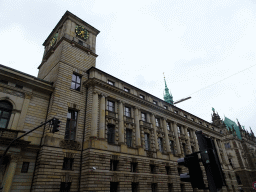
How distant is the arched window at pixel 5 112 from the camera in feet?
68.1

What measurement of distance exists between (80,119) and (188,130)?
91.3ft

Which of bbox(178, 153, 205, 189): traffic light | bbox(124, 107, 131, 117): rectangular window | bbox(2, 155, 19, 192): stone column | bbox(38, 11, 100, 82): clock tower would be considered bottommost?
bbox(178, 153, 205, 189): traffic light

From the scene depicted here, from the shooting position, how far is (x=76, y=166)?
22656mm

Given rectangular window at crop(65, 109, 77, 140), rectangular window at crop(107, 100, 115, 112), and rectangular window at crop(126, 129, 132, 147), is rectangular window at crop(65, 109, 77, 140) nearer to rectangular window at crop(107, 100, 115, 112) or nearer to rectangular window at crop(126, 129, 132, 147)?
rectangular window at crop(107, 100, 115, 112)

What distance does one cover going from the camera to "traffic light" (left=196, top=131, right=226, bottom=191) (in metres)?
4.52

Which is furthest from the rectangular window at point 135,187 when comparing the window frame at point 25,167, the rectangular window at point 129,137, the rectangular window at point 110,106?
the window frame at point 25,167

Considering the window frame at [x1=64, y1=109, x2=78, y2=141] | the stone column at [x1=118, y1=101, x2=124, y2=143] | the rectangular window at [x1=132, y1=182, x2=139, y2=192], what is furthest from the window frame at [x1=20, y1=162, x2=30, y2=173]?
the rectangular window at [x1=132, y1=182, x2=139, y2=192]

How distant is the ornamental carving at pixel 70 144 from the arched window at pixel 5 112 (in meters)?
6.43

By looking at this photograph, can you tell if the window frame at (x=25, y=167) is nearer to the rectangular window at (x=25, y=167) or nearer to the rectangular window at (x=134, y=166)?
the rectangular window at (x=25, y=167)

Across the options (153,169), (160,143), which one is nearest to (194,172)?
(153,169)

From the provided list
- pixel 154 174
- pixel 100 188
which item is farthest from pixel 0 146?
pixel 154 174

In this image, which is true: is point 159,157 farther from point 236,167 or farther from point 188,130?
point 236,167

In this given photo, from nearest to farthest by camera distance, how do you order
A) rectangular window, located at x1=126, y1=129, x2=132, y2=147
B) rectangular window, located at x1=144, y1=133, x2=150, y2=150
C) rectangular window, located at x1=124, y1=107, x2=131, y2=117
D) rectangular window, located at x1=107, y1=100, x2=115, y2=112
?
rectangular window, located at x1=126, y1=129, x2=132, y2=147
rectangular window, located at x1=107, y1=100, x2=115, y2=112
rectangular window, located at x1=124, y1=107, x2=131, y2=117
rectangular window, located at x1=144, y1=133, x2=150, y2=150

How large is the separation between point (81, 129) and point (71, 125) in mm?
1418
